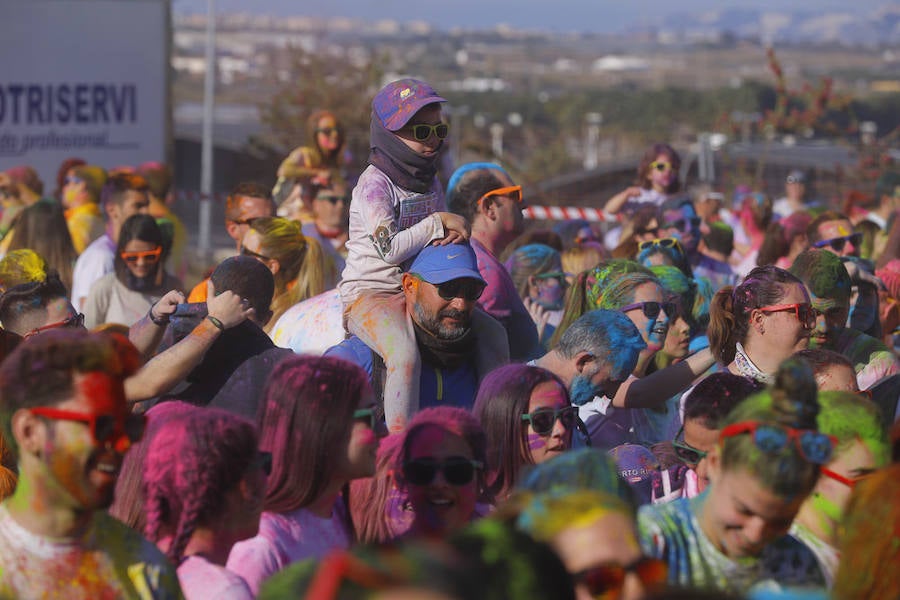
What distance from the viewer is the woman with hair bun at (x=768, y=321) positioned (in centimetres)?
559

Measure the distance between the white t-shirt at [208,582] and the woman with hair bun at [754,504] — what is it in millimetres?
1004

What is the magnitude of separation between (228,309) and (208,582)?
1797 mm

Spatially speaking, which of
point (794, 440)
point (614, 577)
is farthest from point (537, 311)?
point (614, 577)

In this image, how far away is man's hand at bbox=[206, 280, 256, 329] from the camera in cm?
498

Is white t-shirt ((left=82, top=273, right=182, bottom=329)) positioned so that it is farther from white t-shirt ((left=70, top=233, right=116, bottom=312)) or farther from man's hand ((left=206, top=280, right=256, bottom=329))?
man's hand ((left=206, top=280, right=256, bottom=329))

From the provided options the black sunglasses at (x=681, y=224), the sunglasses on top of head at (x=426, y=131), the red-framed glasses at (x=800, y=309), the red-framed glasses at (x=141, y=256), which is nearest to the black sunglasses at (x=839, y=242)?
the black sunglasses at (x=681, y=224)

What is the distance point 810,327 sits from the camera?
564 centimetres

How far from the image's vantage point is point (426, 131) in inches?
212

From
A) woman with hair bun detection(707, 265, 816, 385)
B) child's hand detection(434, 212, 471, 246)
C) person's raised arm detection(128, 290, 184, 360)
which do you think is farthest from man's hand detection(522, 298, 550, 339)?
person's raised arm detection(128, 290, 184, 360)

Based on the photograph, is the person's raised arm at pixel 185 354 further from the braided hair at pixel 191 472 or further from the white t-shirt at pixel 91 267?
the white t-shirt at pixel 91 267

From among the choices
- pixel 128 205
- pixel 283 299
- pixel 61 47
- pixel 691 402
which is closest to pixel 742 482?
pixel 691 402

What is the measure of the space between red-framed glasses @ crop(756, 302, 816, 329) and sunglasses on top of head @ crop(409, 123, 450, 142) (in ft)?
4.95

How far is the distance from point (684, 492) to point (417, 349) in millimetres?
1126

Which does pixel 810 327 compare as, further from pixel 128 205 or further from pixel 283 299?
pixel 128 205
